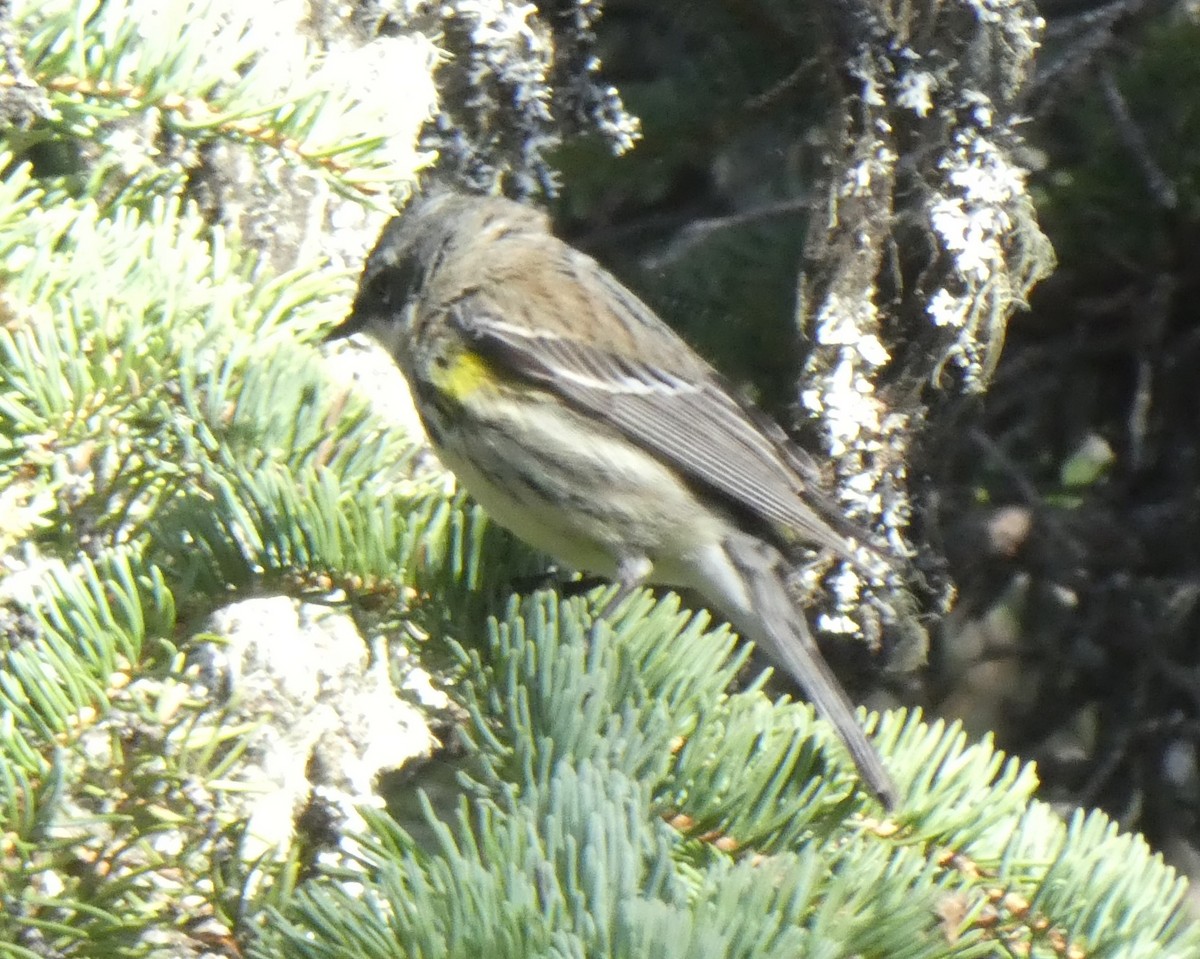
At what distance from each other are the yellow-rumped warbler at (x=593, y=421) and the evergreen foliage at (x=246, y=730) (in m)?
0.31

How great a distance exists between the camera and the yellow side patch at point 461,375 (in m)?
2.56

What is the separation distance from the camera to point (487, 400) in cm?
257

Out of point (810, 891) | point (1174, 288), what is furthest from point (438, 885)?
point (1174, 288)

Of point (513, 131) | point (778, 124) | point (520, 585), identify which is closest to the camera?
point (520, 585)

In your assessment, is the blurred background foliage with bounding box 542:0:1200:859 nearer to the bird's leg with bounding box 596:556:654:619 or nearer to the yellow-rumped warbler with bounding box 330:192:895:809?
the yellow-rumped warbler with bounding box 330:192:895:809

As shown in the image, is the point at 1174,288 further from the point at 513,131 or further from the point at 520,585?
the point at 520,585

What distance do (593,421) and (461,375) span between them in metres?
0.27

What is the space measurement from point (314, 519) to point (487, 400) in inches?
30.2

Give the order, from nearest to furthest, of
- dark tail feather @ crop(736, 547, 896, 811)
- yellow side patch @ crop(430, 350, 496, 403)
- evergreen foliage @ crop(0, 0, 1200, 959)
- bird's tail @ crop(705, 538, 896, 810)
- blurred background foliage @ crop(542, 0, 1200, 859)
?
evergreen foliage @ crop(0, 0, 1200, 959) < dark tail feather @ crop(736, 547, 896, 811) < bird's tail @ crop(705, 538, 896, 810) < yellow side patch @ crop(430, 350, 496, 403) < blurred background foliage @ crop(542, 0, 1200, 859)

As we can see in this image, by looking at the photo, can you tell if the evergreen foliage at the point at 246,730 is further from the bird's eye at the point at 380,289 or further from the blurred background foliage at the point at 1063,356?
the blurred background foliage at the point at 1063,356

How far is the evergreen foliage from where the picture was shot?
1251mm

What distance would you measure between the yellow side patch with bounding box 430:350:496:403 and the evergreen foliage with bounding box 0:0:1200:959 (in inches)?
12.5

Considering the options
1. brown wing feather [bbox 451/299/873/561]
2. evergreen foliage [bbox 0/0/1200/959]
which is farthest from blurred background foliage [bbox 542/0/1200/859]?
evergreen foliage [bbox 0/0/1200/959]

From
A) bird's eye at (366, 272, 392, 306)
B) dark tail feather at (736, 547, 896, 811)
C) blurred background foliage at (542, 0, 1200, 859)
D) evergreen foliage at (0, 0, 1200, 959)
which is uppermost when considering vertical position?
blurred background foliage at (542, 0, 1200, 859)
